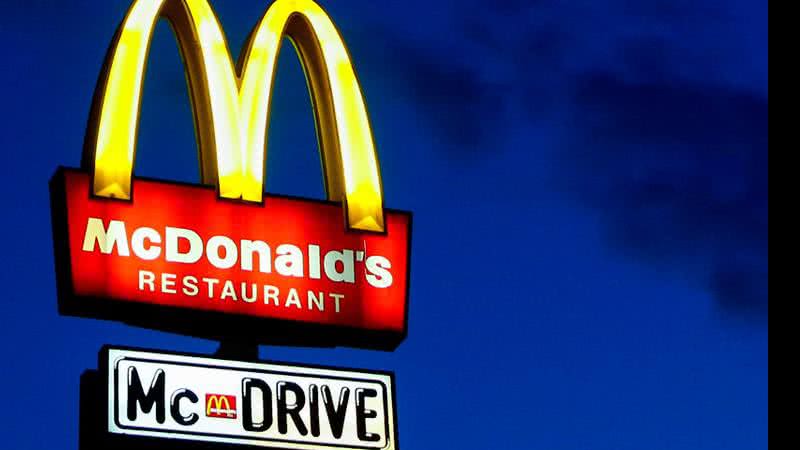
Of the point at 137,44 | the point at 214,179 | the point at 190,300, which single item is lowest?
the point at 190,300

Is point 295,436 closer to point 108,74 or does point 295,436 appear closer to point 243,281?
point 243,281

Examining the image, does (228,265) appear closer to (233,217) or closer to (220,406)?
(233,217)

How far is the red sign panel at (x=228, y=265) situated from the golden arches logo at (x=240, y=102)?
242 mm

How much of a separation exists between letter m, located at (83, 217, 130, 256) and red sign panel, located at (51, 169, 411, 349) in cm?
1

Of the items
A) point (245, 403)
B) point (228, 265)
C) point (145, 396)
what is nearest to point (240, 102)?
point (228, 265)

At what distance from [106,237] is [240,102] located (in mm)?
2221

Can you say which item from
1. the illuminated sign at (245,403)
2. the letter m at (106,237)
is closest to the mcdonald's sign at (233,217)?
the letter m at (106,237)

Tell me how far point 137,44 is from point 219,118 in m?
1.20

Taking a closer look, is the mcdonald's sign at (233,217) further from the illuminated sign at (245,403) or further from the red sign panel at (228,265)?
the illuminated sign at (245,403)

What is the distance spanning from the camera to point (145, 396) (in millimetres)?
16016

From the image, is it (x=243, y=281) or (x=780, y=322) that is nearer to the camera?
(x=780, y=322)

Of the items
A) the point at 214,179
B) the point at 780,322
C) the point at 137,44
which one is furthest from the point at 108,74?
the point at 780,322

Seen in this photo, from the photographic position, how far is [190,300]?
16.7 meters

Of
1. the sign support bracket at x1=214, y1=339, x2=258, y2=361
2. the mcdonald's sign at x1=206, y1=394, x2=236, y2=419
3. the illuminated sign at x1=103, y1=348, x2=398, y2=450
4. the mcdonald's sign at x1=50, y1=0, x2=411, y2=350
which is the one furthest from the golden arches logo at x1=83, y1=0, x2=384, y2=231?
the mcdonald's sign at x1=206, y1=394, x2=236, y2=419
